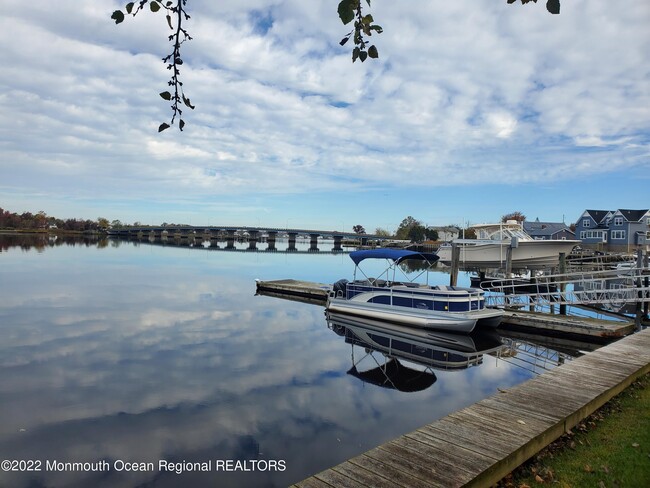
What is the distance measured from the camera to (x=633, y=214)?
79.7 m

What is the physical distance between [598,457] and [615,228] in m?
90.6

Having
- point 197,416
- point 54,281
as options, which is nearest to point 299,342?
point 197,416

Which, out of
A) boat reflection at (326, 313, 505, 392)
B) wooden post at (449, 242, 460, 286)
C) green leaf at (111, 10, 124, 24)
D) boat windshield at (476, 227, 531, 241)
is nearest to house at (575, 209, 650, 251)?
boat windshield at (476, 227, 531, 241)

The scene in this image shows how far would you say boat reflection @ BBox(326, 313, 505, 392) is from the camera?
16.3 metres

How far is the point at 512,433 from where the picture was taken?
266 inches

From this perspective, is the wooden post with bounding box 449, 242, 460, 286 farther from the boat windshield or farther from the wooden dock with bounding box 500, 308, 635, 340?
the boat windshield

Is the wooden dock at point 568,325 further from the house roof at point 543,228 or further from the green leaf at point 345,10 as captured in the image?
the house roof at point 543,228

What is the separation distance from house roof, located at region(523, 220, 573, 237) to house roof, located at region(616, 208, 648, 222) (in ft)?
30.9

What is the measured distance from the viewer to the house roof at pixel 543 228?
87312mm

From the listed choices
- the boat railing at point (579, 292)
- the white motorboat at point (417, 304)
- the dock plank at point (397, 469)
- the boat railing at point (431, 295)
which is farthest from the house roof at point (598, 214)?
the dock plank at point (397, 469)

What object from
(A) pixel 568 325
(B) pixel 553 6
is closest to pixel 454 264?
(A) pixel 568 325

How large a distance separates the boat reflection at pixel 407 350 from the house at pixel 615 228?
2698 inches

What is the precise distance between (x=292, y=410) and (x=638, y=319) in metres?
18.8

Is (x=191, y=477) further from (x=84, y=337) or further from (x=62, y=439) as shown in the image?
(x=84, y=337)
